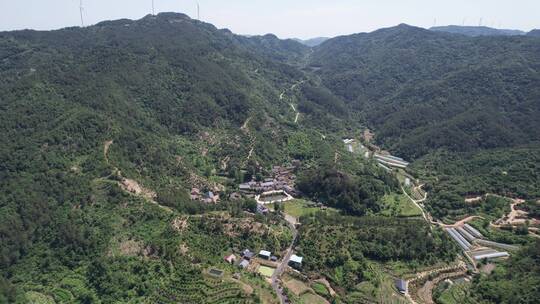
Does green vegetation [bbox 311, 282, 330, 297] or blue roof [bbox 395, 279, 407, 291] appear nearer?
green vegetation [bbox 311, 282, 330, 297]

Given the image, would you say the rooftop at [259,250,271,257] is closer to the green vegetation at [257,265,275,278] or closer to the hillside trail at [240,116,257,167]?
the green vegetation at [257,265,275,278]

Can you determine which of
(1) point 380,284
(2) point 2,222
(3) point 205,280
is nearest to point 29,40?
(2) point 2,222

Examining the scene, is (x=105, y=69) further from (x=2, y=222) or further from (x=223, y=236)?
(x=223, y=236)

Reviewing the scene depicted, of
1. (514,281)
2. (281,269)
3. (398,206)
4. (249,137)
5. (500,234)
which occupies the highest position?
(249,137)

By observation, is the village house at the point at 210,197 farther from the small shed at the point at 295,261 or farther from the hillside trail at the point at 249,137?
the small shed at the point at 295,261

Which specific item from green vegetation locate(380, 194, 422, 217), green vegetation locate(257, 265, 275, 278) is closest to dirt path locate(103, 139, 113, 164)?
green vegetation locate(257, 265, 275, 278)

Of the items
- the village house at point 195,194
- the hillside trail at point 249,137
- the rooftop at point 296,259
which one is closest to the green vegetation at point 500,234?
the rooftop at point 296,259

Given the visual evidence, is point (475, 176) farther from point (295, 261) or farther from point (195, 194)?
point (195, 194)

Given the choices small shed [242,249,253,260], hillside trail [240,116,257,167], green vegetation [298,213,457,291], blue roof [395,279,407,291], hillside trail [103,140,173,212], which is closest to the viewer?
blue roof [395,279,407,291]

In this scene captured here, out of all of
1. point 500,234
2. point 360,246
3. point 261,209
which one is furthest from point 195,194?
point 500,234
